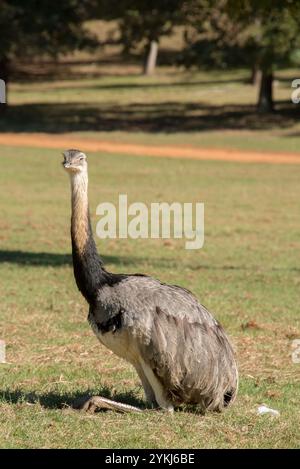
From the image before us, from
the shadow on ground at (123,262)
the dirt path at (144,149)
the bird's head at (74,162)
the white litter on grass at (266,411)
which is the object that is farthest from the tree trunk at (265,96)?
the bird's head at (74,162)

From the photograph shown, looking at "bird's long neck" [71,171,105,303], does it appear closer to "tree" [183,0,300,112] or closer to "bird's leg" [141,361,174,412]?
"bird's leg" [141,361,174,412]

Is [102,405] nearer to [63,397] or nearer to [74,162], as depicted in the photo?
[63,397]

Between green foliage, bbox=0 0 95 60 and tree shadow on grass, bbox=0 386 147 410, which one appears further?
green foliage, bbox=0 0 95 60

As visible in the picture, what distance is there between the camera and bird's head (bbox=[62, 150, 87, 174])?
7.65 meters

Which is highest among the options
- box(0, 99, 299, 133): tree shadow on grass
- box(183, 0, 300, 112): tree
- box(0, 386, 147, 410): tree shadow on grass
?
box(183, 0, 300, 112): tree

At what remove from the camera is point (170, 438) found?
23.9 feet

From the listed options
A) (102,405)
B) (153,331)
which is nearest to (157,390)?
(102,405)

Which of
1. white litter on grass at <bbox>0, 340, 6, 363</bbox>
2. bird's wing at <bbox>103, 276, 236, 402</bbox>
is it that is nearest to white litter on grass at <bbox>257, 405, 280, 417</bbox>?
bird's wing at <bbox>103, 276, 236, 402</bbox>

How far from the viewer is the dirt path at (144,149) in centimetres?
3452

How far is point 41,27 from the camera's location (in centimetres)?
4575

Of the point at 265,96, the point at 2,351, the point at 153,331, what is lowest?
the point at 2,351

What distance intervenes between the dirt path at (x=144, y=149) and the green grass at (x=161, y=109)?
1.14 meters

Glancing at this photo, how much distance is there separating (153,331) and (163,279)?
7568mm
